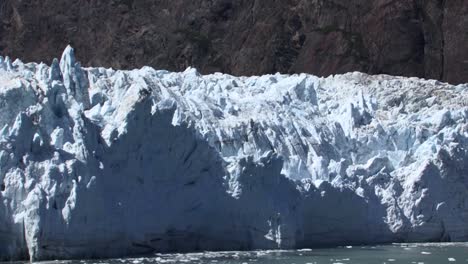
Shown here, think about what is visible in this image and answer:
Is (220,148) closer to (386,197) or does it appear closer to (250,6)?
(386,197)

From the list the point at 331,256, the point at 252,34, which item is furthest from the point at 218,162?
the point at 252,34

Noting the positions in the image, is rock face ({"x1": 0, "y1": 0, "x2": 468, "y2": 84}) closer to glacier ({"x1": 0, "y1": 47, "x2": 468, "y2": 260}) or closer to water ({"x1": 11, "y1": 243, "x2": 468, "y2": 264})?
glacier ({"x1": 0, "y1": 47, "x2": 468, "y2": 260})

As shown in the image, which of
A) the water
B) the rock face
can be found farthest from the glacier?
the rock face

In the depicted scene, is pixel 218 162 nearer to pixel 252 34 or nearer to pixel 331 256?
pixel 331 256

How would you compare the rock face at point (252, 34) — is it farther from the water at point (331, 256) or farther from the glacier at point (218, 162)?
the water at point (331, 256)

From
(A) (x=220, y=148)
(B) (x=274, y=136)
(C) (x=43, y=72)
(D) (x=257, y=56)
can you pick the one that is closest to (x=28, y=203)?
(C) (x=43, y=72)

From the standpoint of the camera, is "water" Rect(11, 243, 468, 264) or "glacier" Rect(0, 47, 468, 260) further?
"water" Rect(11, 243, 468, 264)
